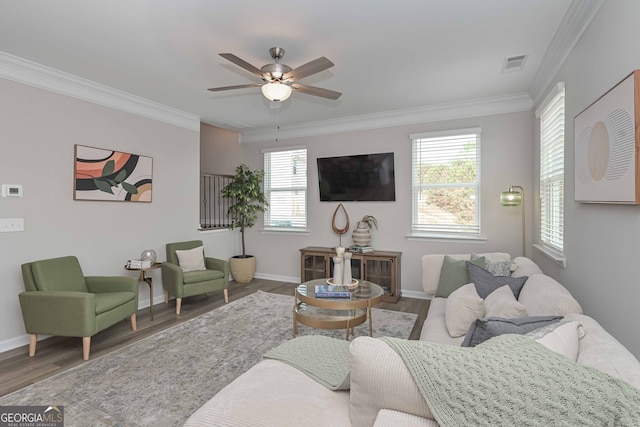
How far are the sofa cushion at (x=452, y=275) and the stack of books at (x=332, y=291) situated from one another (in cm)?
96

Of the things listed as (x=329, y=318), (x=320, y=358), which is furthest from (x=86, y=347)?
(x=320, y=358)

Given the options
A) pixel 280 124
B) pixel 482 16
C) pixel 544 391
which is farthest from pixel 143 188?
pixel 544 391

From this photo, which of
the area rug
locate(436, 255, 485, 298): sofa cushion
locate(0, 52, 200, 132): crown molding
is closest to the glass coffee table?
the area rug

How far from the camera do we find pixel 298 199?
573cm

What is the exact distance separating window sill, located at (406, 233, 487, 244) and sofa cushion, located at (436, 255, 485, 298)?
123cm

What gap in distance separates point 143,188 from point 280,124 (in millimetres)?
2378

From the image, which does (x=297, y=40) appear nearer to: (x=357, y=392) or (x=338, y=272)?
(x=338, y=272)

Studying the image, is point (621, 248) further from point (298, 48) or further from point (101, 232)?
point (101, 232)

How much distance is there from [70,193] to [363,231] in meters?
3.71

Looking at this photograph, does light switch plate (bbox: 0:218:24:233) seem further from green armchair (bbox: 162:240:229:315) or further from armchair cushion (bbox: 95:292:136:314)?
green armchair (bbox: 162:240:229:315)

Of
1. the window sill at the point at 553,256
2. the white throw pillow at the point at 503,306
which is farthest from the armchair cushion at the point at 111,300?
the window sill at the point at 553,256

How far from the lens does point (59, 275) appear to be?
3.24 metres

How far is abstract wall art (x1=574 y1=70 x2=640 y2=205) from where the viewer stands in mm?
1595

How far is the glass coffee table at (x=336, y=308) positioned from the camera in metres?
2.79
